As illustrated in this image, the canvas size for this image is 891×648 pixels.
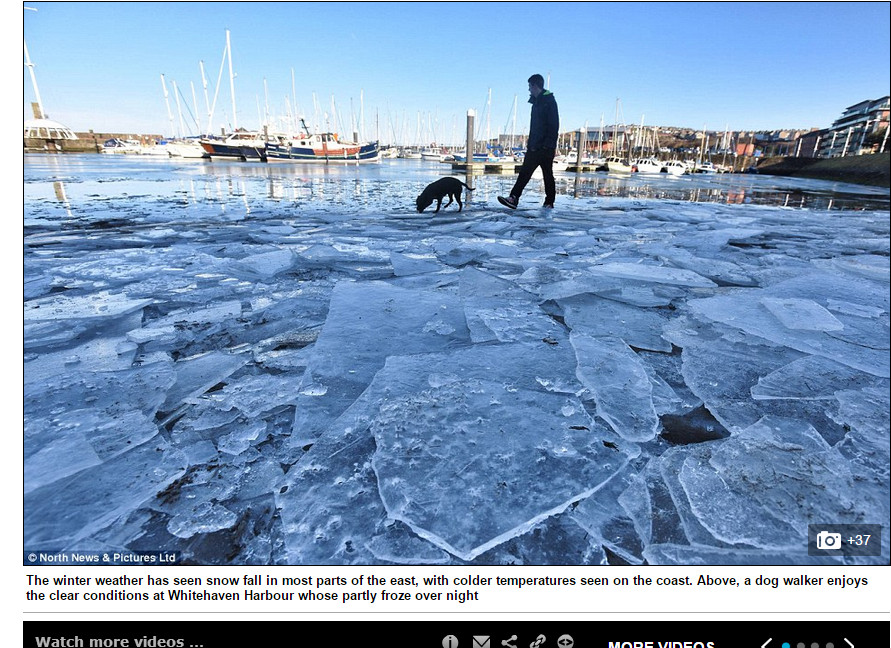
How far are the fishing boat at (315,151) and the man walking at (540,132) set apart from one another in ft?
107

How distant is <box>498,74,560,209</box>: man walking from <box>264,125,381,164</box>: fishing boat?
32.6 meters

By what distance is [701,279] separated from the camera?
258cm

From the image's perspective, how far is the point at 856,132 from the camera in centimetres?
4359

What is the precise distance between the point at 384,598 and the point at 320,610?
0.39 ft

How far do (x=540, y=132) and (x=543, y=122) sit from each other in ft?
0.44

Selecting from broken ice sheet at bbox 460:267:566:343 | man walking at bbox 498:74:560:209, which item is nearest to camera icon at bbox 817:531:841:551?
broken ice sheet at bbox 460:267:566:343

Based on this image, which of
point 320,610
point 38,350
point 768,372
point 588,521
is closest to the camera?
point 320,610

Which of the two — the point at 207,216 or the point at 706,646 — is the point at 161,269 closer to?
the point at 207,216

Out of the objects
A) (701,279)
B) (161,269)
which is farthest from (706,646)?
(161,269)

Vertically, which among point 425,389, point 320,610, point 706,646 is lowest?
point 706,646

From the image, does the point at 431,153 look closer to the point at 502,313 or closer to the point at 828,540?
the point at 502,313

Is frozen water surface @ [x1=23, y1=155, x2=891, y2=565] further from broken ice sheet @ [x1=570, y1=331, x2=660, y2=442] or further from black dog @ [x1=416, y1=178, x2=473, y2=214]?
black dog @ [x1=416, y1=178, x2=473, y2=214]

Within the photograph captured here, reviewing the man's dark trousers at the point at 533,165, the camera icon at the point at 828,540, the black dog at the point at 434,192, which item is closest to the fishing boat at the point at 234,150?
the black dog at the point at 434,192

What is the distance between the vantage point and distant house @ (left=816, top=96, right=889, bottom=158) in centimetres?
3622
